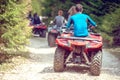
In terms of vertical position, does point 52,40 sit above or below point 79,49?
below

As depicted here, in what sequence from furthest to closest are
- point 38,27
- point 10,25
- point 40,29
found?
point 40,29
point 38,27
point 10,25

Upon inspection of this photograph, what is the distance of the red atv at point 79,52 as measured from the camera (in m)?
11.9

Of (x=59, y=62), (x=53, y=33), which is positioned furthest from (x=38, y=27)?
(x=59, y=62)

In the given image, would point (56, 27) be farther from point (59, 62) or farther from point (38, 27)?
point (59, 62)

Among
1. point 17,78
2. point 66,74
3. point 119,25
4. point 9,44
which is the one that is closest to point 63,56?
point 66,74

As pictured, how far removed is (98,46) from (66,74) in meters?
1.21

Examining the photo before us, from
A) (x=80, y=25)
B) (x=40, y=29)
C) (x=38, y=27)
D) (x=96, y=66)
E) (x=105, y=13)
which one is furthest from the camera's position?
(x=40, y=29)

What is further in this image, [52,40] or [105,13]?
[105,13]

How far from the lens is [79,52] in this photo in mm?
12062

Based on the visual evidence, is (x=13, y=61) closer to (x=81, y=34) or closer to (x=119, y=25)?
(x=81, y=34)

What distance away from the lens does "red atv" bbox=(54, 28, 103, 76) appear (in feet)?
38.9

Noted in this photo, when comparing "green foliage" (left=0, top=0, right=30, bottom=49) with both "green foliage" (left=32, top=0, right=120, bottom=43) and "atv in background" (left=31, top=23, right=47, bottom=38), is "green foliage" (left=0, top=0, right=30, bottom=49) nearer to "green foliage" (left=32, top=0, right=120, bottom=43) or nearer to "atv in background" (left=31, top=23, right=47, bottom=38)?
"green foliage" (left=32, top=0, right=120, bottom=43)

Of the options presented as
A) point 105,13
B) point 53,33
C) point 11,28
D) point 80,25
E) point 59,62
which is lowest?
point 53,33

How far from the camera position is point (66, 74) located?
38.4 feet
